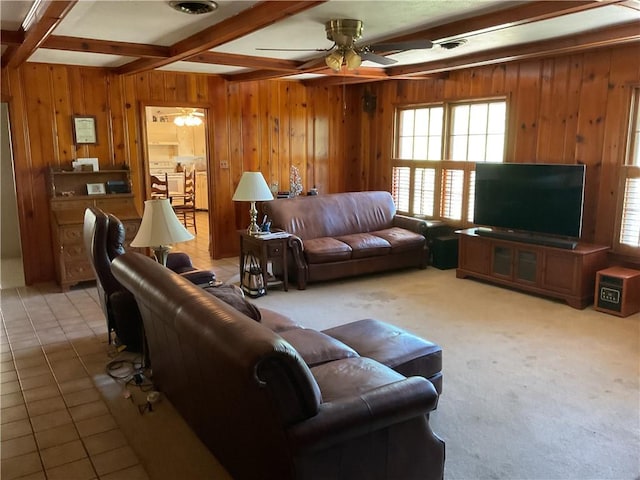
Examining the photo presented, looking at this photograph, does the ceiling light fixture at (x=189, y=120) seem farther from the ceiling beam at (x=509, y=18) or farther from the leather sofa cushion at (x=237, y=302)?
the leather sofa cushion at (x=237, y=302)

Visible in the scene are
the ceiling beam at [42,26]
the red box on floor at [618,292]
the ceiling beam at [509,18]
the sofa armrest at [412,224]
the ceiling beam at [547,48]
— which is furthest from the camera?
the sofa armrest at [412,224]

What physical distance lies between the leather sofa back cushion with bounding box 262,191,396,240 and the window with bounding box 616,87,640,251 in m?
2.79

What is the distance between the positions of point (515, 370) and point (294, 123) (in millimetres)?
5026

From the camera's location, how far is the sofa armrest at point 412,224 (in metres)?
6.48

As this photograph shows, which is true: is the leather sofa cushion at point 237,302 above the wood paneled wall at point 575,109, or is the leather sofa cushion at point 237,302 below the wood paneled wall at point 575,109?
below

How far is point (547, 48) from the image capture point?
4.62m

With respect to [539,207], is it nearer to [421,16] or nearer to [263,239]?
[421,16]

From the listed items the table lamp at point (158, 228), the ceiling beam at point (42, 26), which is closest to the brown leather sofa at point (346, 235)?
the table lamp at point (158, 228)

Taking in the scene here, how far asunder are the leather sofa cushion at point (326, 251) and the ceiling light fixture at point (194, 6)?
2.91m

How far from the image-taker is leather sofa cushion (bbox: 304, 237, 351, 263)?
18.5 feet

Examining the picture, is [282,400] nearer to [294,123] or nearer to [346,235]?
[346,235]

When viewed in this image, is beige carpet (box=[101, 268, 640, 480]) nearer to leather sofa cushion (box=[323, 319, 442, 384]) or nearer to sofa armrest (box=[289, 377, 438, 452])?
leather sofa cushion (box=[323, 319, 442, 384])

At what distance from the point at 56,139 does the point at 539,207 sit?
17.5ft

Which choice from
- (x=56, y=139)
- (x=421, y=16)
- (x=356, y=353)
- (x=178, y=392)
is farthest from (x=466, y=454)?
(x=56, y=139)
